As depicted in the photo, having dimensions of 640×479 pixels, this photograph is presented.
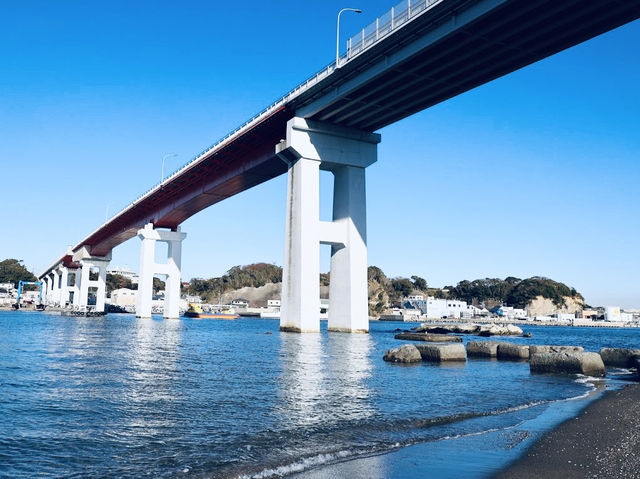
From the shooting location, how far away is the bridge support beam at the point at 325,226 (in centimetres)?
4919

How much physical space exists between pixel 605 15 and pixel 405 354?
2359 cm

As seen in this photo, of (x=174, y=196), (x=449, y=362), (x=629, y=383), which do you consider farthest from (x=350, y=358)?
(x=174, y=196)

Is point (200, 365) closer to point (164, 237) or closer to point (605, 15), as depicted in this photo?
point (605, 15)

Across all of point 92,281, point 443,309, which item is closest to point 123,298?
point 92,281

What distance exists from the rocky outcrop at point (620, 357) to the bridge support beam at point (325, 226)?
78.3 ft

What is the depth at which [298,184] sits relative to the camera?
50.4m

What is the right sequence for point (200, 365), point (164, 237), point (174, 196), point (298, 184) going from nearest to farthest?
point (200, 365) → point (298, 184) → point (174, 196) → point (164, 237)

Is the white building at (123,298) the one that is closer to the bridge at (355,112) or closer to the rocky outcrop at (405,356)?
the bridge at (355,112)

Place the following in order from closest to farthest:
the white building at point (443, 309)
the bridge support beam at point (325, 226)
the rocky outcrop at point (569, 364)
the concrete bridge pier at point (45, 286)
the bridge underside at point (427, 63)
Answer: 1. the rocky outcrop at point (569, 364)
2. the bridge underside at point (427, 63)
3. the bridge support beam at point (325, 226)
4. the concrete bridge pier at point (45, 286)
5. the white building at point (443, 309)

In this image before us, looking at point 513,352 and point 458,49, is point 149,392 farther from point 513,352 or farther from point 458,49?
point 458,49

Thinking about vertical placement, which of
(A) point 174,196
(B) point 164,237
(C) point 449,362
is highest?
(A) point 174,196

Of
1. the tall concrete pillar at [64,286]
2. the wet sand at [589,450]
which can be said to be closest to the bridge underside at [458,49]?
the wet sand at [589,450]

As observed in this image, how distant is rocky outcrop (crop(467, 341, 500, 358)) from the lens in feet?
108

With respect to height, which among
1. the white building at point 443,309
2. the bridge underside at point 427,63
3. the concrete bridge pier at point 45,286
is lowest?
the white building at point 443,309
